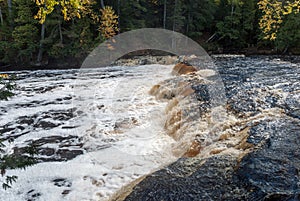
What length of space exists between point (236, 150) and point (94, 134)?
357 cm

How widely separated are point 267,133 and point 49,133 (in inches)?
196

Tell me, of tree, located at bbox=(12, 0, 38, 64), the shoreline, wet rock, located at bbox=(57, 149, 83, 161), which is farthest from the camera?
tree, located at bbox=(12, 0, 38, 64)

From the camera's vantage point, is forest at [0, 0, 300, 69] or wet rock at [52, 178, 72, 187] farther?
forest at [0, 0, 300, 69]

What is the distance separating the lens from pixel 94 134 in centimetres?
591

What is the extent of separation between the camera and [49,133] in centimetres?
584

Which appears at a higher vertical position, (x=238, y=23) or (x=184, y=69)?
(x=238, y=23)

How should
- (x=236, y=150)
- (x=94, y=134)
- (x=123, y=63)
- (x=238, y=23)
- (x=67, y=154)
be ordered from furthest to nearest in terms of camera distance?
(x=238, y=23), (x=123, y=63), (x=94, y=134), (x=67, y=154), (x=236, y=150)

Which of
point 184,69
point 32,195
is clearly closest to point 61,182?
point 32,195

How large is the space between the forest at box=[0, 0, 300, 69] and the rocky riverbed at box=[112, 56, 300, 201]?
7.98 metres

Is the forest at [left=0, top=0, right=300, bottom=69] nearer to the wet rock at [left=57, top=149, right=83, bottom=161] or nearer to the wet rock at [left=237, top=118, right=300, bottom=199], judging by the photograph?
the wet rock at [left=57, top=149, right=83, bottom=161]

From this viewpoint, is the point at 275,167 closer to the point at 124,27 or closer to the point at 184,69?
the point at 184,69

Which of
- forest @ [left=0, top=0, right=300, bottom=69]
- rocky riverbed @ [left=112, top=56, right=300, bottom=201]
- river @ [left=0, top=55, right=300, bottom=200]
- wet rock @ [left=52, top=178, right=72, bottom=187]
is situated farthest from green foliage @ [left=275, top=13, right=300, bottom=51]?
wet rock @ [left=52, top=178, right=72, bottom=187]

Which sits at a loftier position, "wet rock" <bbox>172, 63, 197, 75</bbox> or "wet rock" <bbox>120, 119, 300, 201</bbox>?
"wet rock" <bbox>172, 63, 197, 75</bbox>

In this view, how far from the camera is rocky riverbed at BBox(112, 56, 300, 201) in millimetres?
2723
